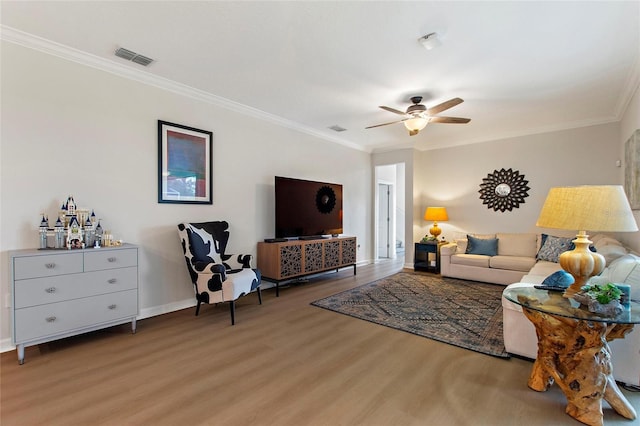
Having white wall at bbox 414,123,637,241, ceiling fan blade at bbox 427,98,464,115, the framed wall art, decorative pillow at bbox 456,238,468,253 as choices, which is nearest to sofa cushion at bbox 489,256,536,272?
decorative pillow at bbox 456,238,468,253

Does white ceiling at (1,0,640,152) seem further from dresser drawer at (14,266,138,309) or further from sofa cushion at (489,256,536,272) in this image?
sofa cushion at (489,256,536,272)

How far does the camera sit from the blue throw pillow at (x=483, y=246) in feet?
16.8

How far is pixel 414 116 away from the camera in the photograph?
149 inches

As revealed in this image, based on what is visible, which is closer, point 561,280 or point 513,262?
point 561,280

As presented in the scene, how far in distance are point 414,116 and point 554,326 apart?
2.78m

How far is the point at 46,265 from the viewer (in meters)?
2.36

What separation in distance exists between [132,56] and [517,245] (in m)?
6.03

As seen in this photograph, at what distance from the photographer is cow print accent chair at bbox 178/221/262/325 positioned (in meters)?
3.16

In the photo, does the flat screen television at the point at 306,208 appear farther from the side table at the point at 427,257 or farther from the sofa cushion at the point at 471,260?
the sofa cushion at the point at 471,260

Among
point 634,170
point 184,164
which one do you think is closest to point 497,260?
point 634,170

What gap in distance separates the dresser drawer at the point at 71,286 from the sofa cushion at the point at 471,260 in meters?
4.80

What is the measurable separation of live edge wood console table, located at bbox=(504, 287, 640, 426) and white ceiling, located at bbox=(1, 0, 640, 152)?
211cm

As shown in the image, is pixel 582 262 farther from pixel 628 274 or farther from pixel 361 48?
pixel 361 48

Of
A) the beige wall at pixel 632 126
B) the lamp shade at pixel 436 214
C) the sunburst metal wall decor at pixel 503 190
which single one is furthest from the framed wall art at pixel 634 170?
the lamp shade at pixel 436 214
